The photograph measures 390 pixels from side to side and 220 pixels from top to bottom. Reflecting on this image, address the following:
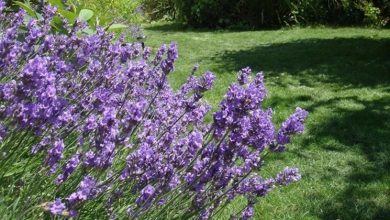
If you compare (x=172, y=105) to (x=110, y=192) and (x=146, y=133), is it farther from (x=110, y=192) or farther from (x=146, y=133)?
(x=110, y=192)

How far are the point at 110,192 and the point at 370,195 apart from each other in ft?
9.08

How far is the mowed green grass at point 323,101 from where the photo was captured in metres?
4.41

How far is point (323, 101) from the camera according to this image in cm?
747

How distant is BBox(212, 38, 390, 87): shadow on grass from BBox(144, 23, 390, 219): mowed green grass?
0.06ft

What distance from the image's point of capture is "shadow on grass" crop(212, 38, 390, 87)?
8.99 metres

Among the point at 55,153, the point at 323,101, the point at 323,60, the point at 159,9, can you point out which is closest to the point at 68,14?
the point at 55,153

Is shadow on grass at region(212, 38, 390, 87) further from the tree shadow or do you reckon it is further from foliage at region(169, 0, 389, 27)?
foliage at region(169, 0, 389, 27)

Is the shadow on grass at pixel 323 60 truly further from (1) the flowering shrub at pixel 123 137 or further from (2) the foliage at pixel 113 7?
(1) the flowering shrub at pixel 123 137

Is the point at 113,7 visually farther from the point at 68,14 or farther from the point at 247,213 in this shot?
the point at 247,213

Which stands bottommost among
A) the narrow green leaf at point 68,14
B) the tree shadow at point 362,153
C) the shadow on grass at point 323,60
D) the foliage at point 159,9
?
the foliage at point 159,9

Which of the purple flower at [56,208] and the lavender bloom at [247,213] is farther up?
the purple flower at [56,208]

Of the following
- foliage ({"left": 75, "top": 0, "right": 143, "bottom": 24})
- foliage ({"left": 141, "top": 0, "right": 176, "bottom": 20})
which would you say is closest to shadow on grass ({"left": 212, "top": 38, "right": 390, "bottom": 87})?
foliage ({"left": 75, "top": 0, "right": 143, "bottom": 24})

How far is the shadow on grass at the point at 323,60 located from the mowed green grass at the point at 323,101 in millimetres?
18

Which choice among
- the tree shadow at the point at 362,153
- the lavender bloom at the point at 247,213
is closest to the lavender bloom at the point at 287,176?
the lavender bloom at the point at 247,213
